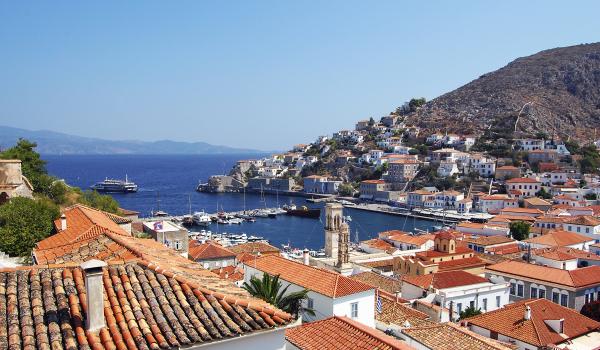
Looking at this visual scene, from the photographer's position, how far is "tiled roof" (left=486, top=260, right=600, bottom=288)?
22266 millimetres

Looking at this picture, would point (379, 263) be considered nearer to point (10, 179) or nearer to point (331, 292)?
point (331, 292)

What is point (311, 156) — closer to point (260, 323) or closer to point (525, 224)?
point (525, 224)

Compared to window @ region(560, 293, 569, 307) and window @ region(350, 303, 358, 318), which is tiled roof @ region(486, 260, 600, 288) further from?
window @ region(350, 303, 358, 318)

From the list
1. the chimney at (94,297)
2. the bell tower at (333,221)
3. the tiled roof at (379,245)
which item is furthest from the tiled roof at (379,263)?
the chimney at (94,297)

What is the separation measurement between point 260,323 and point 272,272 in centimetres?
984

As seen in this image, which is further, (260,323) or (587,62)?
(587,62)

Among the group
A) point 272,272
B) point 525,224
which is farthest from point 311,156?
point 272,272

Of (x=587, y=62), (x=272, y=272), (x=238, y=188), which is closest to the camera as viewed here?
(x=272, y=272)

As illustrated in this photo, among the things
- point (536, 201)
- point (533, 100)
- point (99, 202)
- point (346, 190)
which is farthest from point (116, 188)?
point (533, 100)

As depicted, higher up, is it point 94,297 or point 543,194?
point 94,297

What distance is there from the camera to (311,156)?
124625mm

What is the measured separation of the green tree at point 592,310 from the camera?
20733mm

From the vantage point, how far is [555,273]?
23203 millimetres

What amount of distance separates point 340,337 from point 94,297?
4541 mm
